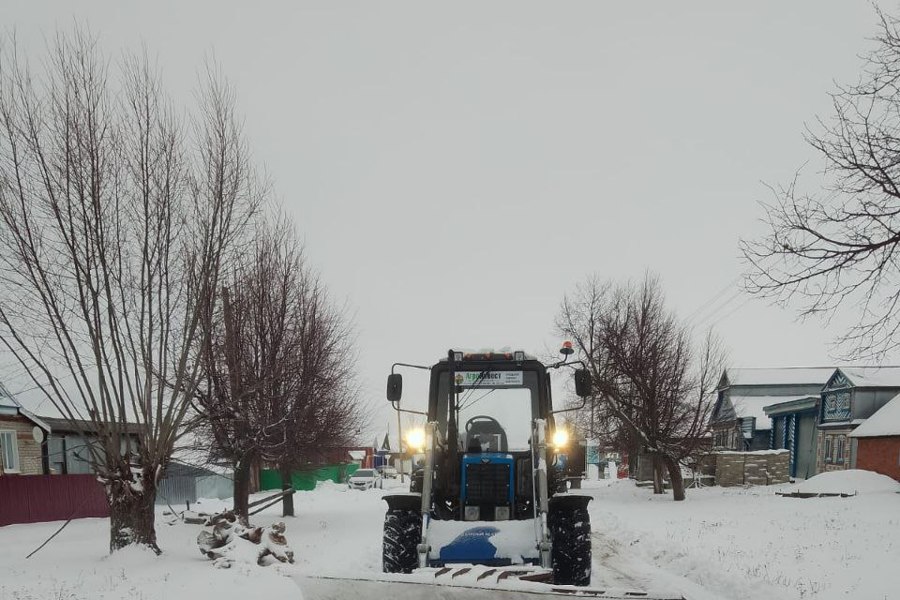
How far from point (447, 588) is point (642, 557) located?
7354 mm

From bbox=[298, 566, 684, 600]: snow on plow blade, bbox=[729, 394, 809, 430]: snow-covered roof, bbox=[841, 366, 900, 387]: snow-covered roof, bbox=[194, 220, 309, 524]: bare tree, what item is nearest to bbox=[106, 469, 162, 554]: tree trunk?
bbox=[194, 220, 309, 524]: bare tree

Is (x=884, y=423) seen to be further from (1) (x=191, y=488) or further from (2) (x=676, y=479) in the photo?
(1) (x=191, y=488)

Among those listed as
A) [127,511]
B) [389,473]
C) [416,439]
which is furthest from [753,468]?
[389,473]

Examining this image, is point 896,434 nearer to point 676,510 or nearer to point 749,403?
point 676,510

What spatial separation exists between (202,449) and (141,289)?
648 centimetres

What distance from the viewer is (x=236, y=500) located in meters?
14.9

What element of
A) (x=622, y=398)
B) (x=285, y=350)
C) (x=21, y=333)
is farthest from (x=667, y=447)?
(x=21, y=333)

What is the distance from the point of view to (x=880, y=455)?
22484 mm

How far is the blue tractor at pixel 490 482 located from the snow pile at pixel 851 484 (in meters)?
16.6

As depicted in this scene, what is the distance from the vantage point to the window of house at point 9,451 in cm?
1972

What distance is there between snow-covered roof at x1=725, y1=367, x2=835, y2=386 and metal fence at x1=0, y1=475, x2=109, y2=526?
33422 mm

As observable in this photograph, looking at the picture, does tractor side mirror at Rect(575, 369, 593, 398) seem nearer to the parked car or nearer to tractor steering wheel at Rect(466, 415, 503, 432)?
tractor steering wheel at Rect(466, 415, 503, 432)

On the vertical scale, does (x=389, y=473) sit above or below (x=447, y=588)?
below

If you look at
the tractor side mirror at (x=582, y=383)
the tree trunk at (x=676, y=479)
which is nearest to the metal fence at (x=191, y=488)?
the tree trunk at (x=676, y=479)
